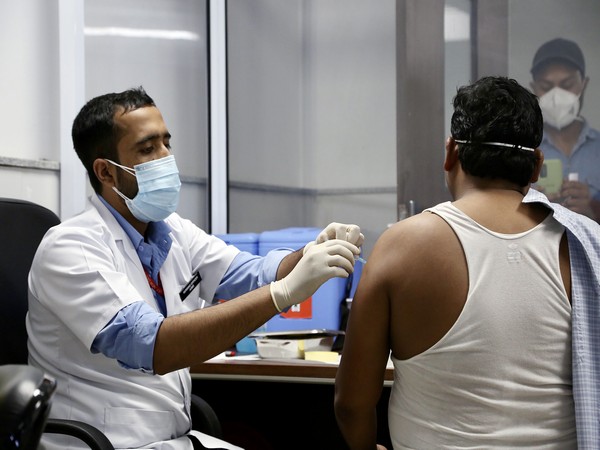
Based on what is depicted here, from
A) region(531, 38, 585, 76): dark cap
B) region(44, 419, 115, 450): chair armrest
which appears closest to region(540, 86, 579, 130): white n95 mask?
region(531, 38, 585, 76): dark cap

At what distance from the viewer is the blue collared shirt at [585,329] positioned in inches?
48.3

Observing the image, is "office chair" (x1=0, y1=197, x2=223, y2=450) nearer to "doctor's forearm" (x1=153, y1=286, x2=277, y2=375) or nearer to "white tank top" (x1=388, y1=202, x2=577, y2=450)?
"doctor's forearm" (x1=153, y1=286, x2=277, y2=375)

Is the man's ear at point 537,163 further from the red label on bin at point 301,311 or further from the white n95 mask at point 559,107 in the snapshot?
the white n95 mask at point 559,107

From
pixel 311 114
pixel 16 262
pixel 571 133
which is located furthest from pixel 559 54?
pixel 16 262

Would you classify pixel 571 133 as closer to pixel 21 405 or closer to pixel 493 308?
pixel 493 308

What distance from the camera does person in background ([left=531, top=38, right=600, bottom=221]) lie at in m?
2.83

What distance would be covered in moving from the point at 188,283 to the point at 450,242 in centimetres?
83

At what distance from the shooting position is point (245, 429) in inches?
98.7

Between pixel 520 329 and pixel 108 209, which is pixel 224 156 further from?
pixel 520 329

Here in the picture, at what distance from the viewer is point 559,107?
284 cm

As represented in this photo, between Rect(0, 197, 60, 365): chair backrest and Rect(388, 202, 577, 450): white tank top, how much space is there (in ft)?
3.00

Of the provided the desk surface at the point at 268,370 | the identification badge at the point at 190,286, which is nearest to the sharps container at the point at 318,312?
the desk surface at the point at 268,370

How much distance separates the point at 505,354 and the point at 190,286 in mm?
899

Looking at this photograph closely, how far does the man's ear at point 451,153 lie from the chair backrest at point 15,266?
3.13 ft
